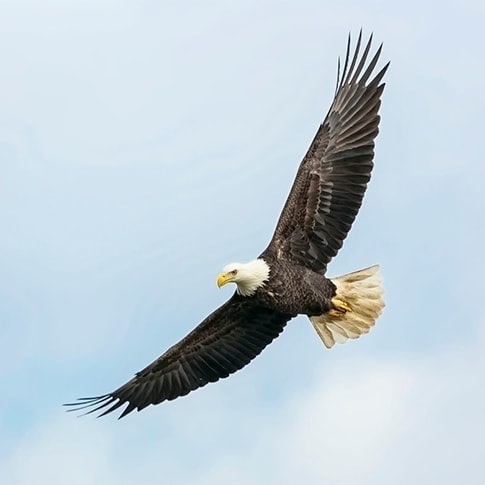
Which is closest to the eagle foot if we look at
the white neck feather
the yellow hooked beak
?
the white neck feather

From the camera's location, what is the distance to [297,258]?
56.5 ft

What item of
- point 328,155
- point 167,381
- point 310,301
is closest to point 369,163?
point 328,155

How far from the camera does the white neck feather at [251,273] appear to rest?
17.0 metres

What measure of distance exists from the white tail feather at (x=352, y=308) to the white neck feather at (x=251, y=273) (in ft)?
3.09

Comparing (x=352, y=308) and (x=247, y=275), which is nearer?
(x=247, y=275)

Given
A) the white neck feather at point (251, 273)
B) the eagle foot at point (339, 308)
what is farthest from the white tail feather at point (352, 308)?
the white neck feather at point (251, 273)

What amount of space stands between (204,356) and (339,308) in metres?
1.71

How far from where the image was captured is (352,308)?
17688 millimetres

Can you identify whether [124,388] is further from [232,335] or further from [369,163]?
[369,163]

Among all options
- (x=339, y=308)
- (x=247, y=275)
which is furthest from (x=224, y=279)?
(x=339, y=308)

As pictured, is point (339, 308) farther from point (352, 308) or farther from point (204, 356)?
point (204, 356)

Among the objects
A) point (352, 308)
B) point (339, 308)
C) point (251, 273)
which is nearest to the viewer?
point (251, 273)

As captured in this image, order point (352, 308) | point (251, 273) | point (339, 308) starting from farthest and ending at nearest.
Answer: point (352, 308)
point (339, 308)
point (251, 273)

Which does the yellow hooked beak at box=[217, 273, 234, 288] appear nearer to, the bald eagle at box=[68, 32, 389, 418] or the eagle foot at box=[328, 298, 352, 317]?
the bald eagle at box=[68, 32, 389, 418]
